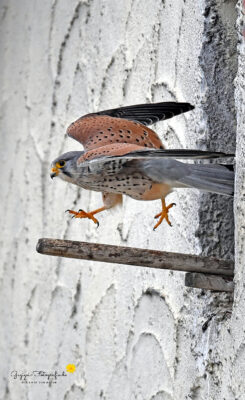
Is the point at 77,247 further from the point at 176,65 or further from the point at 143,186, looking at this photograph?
the point at 176,65

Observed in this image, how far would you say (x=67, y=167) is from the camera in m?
1.60

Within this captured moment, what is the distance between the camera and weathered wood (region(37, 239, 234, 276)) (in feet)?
4.38

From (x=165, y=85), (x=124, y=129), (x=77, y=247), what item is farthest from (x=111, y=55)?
(x=77, y=247)

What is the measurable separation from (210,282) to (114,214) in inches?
30.3

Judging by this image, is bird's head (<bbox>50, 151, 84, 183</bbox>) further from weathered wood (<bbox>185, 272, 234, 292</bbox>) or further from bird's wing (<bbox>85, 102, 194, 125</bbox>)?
weathered wood (<bbox>185, 272, 234, 292</bbox>)

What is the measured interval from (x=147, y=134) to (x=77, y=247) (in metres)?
0.40

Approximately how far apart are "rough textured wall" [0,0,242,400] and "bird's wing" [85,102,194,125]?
0.31 ft

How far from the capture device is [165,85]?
6.20 feet

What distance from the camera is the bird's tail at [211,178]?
4.44ft
